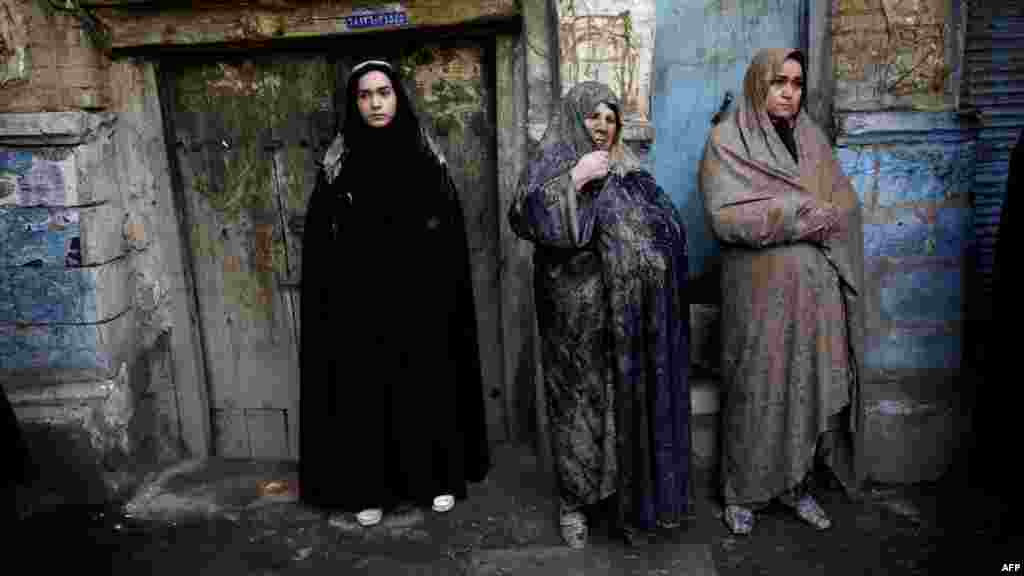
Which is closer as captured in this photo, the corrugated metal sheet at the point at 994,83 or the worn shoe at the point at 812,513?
the worn shoe at the point at 812,513

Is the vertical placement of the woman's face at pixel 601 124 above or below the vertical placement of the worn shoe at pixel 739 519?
above

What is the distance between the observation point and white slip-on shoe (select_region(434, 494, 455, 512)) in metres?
4.07

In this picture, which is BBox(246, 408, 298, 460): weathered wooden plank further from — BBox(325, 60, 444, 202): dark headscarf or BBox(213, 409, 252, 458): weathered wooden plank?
BBox(325, 60, 444, 202): dark headscarf

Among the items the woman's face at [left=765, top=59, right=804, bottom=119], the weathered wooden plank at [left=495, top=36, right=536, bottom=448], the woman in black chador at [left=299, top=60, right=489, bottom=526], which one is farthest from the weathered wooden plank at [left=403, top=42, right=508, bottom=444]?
the woman's face at [left=765, top=59, right=804, bottom=119]

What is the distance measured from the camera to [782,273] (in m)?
3.62

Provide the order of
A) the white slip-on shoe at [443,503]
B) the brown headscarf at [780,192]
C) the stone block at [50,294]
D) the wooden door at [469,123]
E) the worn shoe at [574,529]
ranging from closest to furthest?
the brown headscarf at [780,192] → the worn shoe at [574,529] → the white slip-on shoe at [443,503] → the stone block at [50,294] → the wooden door at [469,123]

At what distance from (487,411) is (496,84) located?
1692 millimetres

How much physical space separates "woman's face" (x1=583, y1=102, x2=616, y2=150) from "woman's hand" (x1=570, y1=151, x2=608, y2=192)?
0.10 meters

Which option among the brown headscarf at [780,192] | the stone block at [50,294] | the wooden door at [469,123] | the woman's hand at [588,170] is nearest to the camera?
the woman's hand at [588,170]

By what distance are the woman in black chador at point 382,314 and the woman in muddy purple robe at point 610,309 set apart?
548mm

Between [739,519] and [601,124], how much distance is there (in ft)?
5.91

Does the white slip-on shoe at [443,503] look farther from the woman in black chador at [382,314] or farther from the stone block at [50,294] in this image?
the stone block at [50,294]

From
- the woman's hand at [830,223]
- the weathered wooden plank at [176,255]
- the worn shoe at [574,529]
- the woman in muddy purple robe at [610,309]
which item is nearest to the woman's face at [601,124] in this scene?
the woman in muddy purple robe at [610,309]

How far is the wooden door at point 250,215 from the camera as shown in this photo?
4.38m
